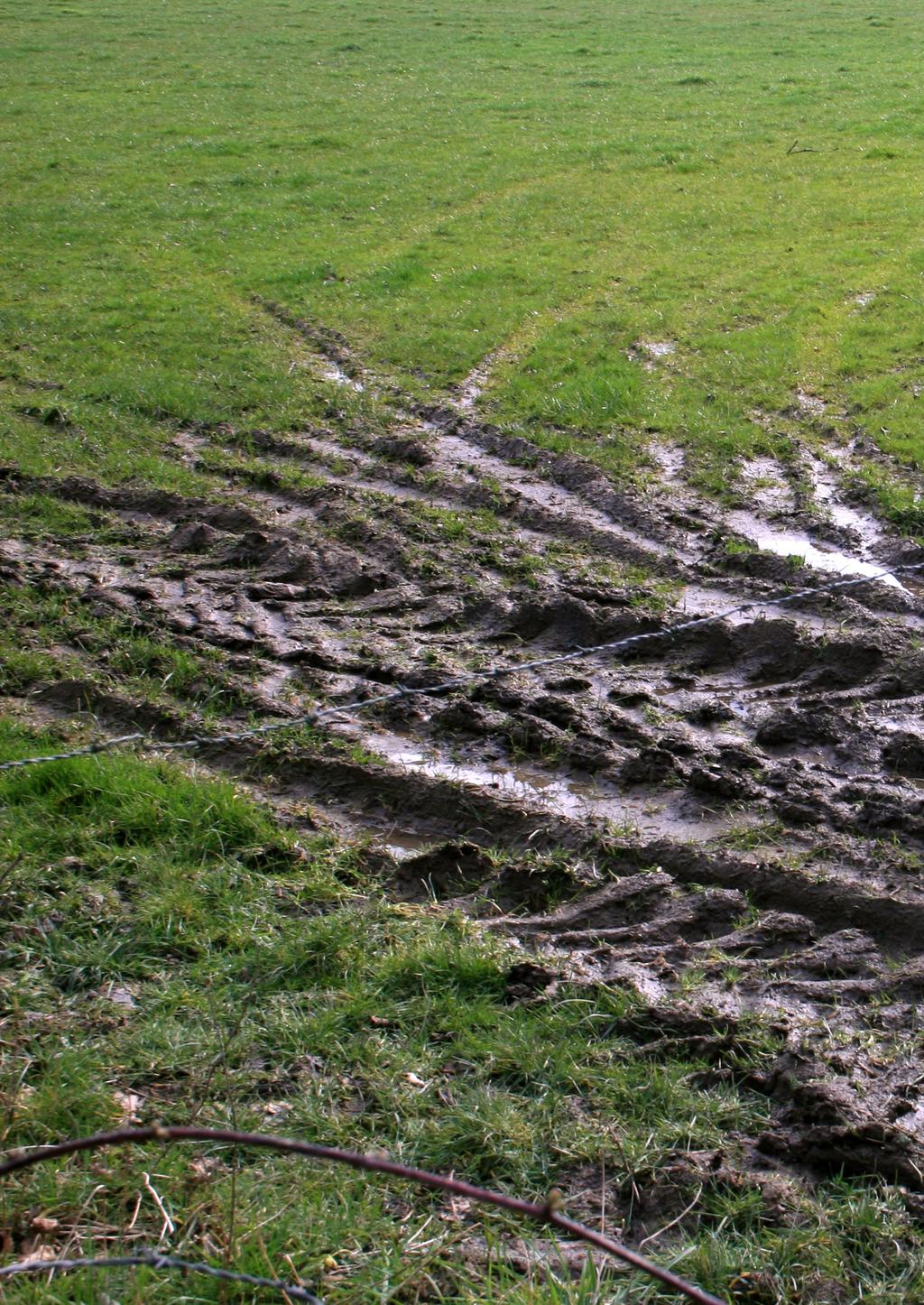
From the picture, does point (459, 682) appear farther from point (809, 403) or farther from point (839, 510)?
point (809, 403)

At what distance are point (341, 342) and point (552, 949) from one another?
322 inches

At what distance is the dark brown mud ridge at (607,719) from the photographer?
3777 millimetres

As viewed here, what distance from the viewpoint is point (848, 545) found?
7.08 m

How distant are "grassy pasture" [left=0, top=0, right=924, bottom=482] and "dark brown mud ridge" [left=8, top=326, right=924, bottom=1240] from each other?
958 mm

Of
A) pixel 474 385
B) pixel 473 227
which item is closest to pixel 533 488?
pixel 474 385

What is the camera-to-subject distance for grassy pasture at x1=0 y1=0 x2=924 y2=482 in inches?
379

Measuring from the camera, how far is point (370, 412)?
371 inches

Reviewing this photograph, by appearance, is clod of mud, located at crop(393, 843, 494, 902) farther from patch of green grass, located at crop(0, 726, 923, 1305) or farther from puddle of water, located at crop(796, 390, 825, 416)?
puddle of water, located at crop(796, 390, 825, 416)

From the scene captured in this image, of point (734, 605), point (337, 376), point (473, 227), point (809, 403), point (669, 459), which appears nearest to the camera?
point (734, 605)

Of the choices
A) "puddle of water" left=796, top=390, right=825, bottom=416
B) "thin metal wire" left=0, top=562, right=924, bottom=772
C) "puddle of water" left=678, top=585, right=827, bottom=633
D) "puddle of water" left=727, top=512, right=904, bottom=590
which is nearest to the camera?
"thin metal wire" left=0, top=562, right=924, bottom=772

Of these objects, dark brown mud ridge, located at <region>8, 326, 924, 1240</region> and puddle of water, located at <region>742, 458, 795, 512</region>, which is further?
puddle of water, located at <region>742, 458, 795, 512</region>

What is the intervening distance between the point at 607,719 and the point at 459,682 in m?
0.74

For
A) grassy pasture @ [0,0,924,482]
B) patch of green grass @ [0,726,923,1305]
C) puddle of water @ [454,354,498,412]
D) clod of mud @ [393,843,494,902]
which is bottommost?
clod of mud @ [393,843,494,902]

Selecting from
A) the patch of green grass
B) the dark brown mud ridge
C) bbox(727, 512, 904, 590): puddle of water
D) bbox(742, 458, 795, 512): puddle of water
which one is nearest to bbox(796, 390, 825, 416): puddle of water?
bbox(742, 458, 795, 512): puddle of water
